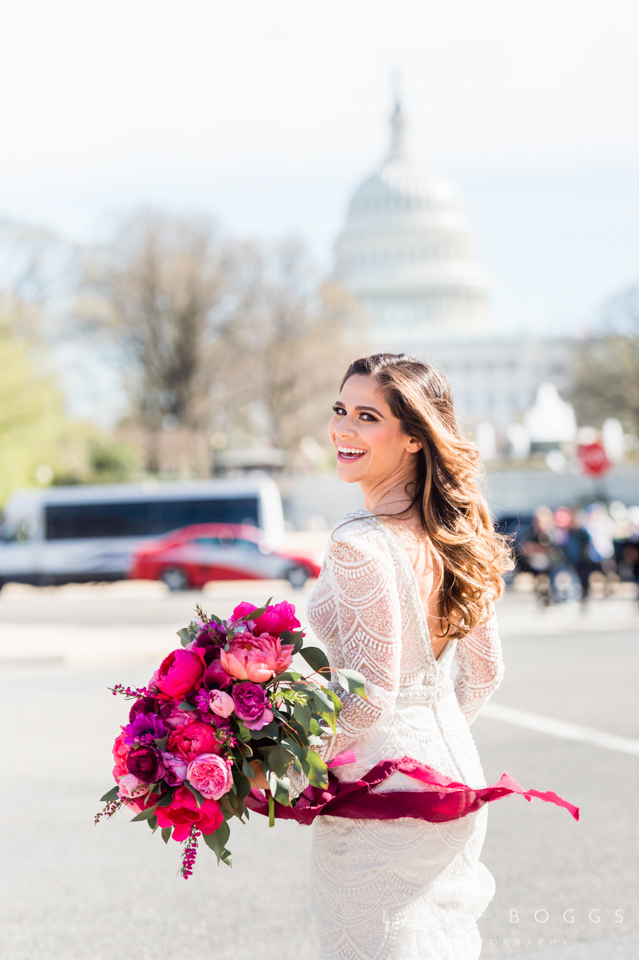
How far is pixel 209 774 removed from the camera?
81.4 inches

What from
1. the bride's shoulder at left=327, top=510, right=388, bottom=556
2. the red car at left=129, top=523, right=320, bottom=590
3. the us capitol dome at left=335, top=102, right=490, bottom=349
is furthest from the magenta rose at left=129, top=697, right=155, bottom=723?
the us capitol dome at left=335, top=102, right=490, bottom=349

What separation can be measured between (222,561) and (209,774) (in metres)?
24.6

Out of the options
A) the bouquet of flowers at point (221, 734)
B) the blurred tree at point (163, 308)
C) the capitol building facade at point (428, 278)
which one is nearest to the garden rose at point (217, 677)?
the bouquet of flowers at point (221, 734)

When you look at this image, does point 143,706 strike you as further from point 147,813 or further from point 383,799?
point 383,799

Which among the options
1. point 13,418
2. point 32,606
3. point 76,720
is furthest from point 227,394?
point 76,720

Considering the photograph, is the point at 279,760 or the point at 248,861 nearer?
the point at 279,760

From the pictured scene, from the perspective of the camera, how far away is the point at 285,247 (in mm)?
53156

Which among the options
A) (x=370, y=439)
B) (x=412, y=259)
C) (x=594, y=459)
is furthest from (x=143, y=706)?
(x=412, y=259)

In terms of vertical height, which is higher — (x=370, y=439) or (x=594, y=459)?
(x=370, y=439)

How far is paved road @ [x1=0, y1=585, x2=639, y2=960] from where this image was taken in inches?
161

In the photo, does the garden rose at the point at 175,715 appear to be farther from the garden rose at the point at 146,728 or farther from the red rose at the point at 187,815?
the red rose at the point at 187,815

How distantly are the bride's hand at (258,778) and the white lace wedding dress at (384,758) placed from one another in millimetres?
134

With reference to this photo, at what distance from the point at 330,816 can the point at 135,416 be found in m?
49.9

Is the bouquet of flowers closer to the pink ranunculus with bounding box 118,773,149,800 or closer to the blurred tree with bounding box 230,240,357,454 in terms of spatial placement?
the pink ranunculus with bounding box 118,773,149,800
